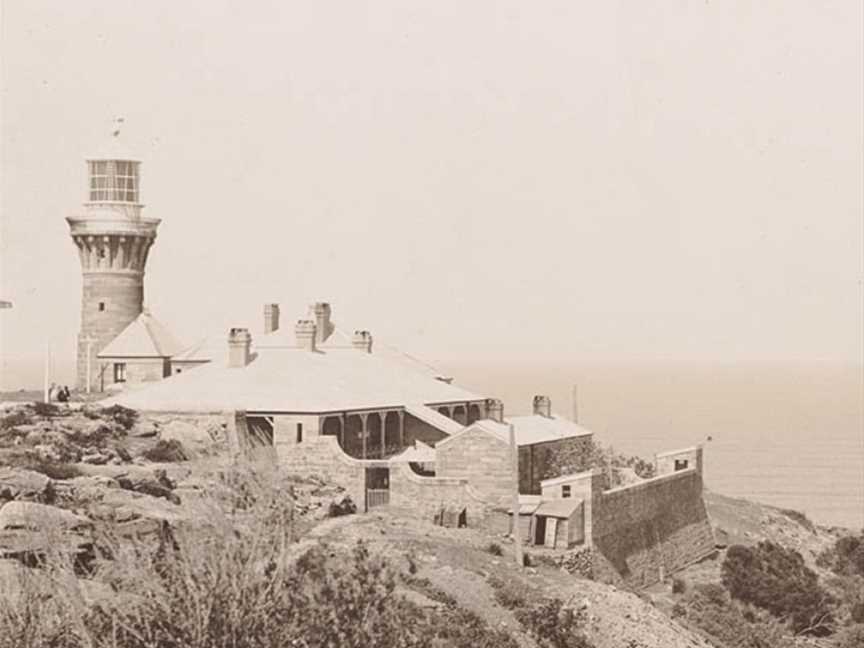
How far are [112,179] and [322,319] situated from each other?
892cm

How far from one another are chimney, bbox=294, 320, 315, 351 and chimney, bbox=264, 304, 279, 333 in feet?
17.6

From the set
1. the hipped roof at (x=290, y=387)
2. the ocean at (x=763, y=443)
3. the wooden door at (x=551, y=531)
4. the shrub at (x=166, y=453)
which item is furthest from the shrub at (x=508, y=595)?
the ocean at (x=763, y=443)

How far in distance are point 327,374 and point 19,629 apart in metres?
27.5

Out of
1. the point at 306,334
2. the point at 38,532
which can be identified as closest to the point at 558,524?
the point at 306,334

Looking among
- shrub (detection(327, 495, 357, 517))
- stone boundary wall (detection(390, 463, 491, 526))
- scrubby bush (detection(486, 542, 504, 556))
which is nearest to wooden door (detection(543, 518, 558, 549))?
stone boundary wall (detection(390, 463, 491, 526))

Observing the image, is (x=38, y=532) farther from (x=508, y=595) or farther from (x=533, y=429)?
(x=533, y=429)

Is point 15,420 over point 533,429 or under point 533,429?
over

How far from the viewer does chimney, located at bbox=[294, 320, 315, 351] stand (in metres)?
57.1

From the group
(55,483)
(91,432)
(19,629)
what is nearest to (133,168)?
(91,432)

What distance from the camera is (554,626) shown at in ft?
121

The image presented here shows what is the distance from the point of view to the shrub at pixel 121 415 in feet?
163

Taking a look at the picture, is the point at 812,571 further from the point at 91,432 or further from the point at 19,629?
the point at 19,629

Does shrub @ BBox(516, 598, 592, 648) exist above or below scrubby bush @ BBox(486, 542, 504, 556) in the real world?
below

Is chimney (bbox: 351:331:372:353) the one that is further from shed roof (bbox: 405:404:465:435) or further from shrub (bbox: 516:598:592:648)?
shrub (bbox: 516:598:592:648)
